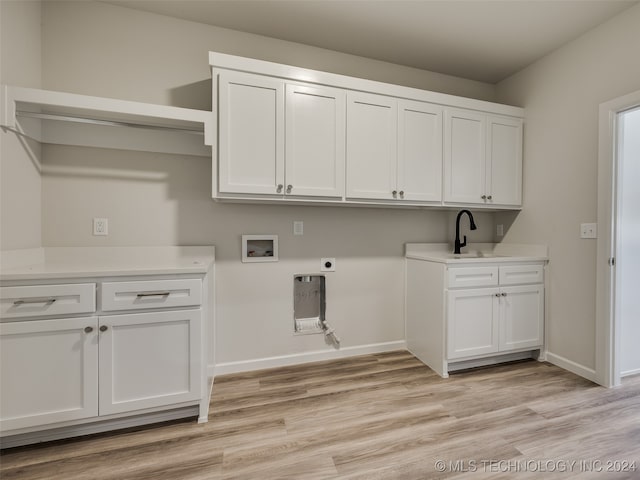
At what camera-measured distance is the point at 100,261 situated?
1934 mm

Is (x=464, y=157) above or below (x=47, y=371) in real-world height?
above

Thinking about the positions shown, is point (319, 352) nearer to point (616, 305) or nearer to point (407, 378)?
point (407, 378)

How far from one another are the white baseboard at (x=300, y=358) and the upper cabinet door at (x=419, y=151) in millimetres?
1356

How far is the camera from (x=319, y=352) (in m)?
2.46

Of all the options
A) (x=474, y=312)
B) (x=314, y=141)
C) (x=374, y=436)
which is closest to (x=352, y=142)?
(x=314, y=141)

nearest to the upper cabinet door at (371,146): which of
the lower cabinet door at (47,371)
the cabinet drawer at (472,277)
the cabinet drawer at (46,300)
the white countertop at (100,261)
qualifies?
the cabinet drawer at (472,277)

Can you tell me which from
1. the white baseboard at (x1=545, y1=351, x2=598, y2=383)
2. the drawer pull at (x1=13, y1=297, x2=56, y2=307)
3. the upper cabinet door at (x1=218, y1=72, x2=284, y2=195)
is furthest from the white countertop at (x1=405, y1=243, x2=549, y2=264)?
the drawer pull at (x1=13, y1=297, x2=56, y2=307)

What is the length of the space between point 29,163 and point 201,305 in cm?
139

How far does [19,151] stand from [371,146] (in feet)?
7.24

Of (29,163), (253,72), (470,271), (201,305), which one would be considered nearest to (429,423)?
(470,271)

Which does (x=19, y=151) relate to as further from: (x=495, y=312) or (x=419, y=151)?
(x=495, y=312)

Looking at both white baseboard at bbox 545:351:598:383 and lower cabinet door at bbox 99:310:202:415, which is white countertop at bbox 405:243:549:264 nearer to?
white baseboard at bbox 545:351:598:383

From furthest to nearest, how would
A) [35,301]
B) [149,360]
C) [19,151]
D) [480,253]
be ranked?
[480,253]
[19,151]
[149,360]
[35,301]

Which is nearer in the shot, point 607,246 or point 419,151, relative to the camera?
point 607,246
